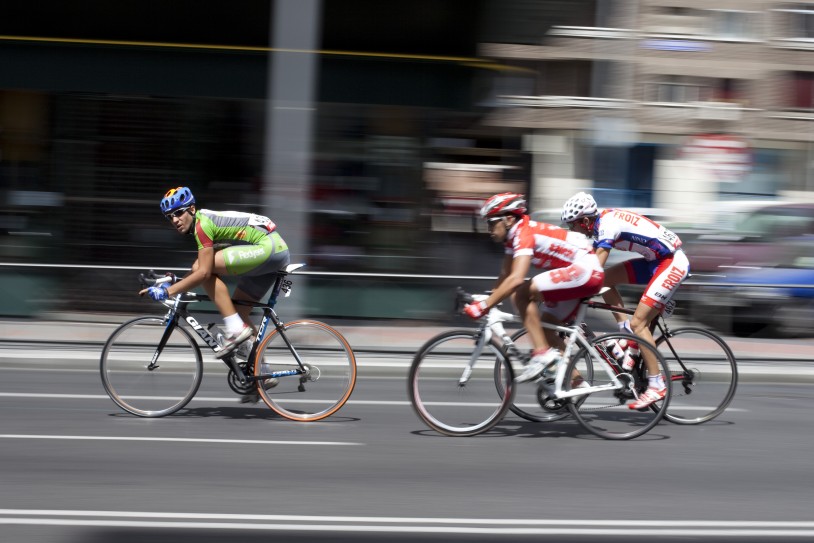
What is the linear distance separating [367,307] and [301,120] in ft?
7.84

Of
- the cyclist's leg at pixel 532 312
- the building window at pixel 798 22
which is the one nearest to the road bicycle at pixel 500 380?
the cyclist's leg at pixel 532 312

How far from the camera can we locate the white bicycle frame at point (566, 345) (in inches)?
300

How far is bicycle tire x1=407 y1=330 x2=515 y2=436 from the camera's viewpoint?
7.56 meters

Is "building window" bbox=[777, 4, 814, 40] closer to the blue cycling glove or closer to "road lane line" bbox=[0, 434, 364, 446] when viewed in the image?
the blue cycling glove

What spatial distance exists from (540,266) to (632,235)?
0.75m

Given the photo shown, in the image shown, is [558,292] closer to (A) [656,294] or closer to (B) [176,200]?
(A) [656,294]

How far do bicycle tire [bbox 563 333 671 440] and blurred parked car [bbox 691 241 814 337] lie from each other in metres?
4.67

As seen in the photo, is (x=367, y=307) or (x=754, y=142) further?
(x=754, y=142)

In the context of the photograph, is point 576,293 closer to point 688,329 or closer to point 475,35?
point 688,329

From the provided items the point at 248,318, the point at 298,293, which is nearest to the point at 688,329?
the point at 248,318

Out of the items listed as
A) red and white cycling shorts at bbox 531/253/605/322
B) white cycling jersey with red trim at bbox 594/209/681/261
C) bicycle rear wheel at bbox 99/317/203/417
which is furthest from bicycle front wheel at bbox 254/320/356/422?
white cycling jersey with red trim at bbox 594/209/681/261

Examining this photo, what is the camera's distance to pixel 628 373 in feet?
26.2

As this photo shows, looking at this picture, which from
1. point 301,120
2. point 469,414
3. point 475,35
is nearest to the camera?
point 469,414

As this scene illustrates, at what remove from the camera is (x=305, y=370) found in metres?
8.32
